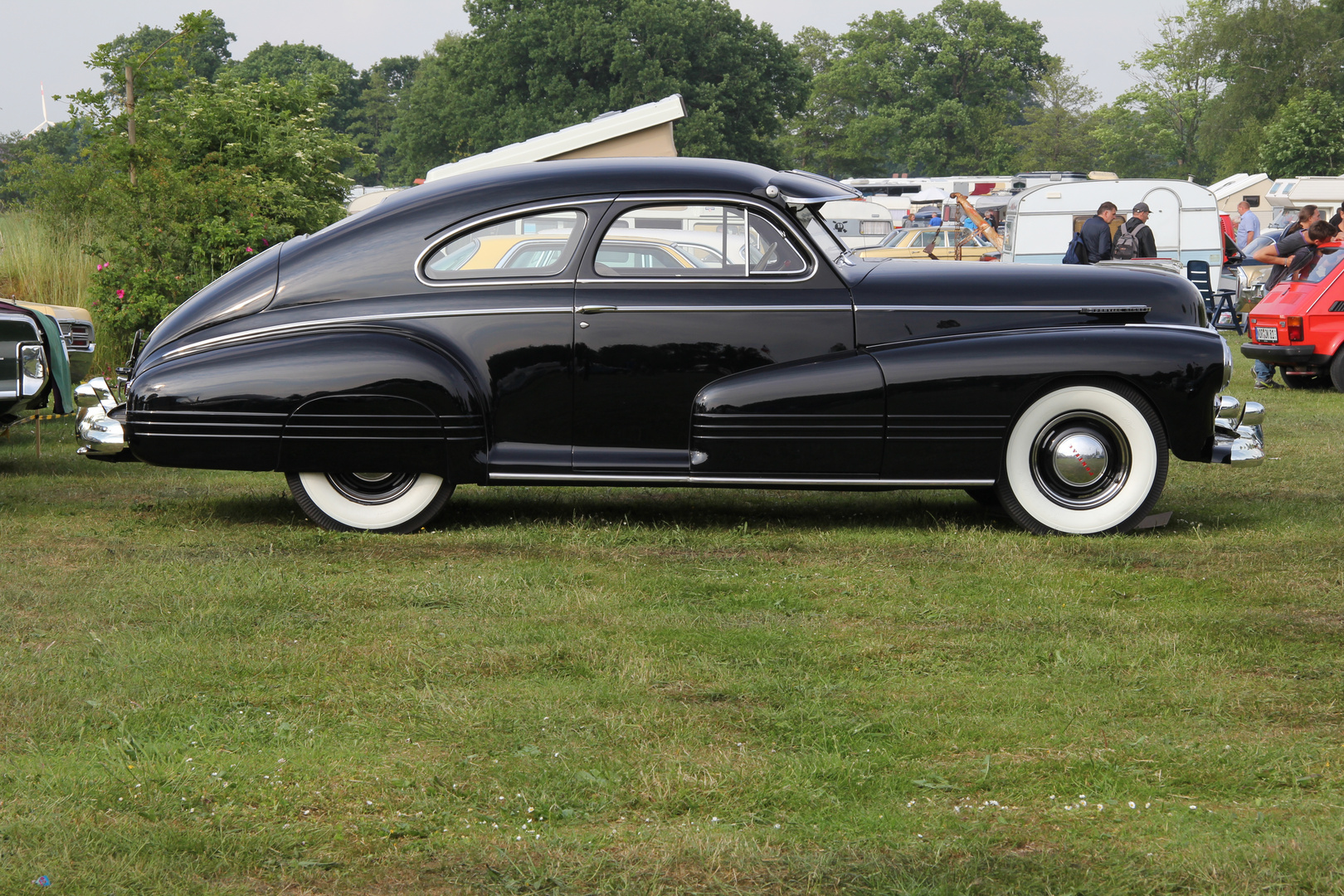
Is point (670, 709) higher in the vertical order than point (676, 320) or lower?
lower

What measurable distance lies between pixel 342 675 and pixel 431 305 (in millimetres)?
2546

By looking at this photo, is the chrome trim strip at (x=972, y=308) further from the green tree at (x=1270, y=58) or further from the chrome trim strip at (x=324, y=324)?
the green tree at (x=1270, y=58)

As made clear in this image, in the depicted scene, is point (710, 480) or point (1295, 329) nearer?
point (710, 480)

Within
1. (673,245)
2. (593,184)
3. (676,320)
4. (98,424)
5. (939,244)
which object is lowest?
(98,424)

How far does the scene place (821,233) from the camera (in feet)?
22.0

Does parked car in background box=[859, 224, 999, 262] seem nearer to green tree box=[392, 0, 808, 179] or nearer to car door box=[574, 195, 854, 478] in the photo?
car door box=[574, 195, 854, 478]

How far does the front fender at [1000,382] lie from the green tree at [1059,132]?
255 ft

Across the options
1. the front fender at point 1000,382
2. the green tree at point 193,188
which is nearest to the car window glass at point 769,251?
the front fender at point 1000,382

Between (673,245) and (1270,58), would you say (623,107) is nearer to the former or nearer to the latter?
(1270,58)

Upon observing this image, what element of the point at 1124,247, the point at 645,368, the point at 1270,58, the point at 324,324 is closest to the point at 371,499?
the point at 324,324

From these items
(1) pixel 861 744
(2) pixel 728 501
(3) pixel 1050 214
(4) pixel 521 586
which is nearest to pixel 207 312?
(4) pixel 521 586

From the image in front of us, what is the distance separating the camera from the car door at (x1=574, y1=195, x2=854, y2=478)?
6324 mm

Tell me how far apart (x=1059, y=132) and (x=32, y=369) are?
83.9 m

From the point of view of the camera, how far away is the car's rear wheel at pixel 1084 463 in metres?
6.38
